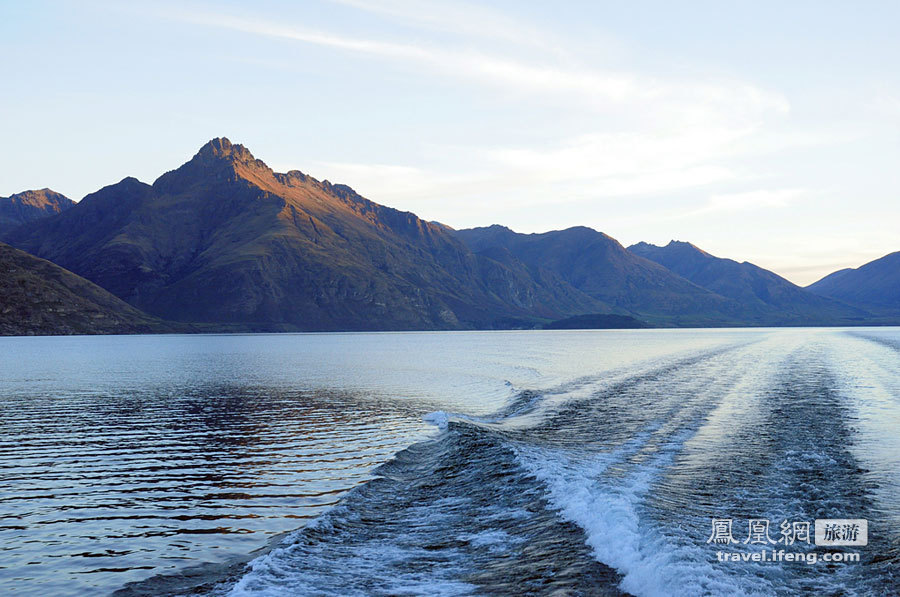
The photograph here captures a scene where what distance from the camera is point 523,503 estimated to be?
21.2 metres

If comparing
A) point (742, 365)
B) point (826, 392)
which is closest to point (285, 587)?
point (826, 392)

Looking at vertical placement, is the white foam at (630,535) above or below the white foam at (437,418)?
above

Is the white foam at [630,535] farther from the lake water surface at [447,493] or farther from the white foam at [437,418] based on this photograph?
the white foam at [437,418]

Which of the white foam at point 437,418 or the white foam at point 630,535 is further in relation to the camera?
the white foam at point 437,418

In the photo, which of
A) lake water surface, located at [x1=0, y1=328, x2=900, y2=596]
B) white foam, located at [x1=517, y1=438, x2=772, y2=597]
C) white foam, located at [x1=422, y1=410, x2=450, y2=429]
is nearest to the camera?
white foam, located at [x1=517, y1=438, x2=772, y2=597]


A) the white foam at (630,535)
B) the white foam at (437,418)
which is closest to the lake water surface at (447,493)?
the white foam at (630,535)

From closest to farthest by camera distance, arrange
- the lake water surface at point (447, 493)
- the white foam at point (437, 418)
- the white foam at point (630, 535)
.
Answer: the white foam at point (630, 535) → the lake water surface at point (447, 493) → the white foam at point (437, 418)

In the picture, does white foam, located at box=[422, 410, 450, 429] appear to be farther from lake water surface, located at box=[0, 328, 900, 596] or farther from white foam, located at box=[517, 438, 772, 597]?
white foam, located at box=[517, 438, 772, 597]

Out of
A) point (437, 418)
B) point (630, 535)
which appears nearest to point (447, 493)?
point (630, 535)

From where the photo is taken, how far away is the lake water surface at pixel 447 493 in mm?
14812

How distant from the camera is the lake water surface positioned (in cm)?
1481

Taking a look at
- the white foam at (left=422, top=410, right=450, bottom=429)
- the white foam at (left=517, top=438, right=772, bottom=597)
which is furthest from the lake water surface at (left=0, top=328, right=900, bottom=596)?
the white foam at (left=422, top=410, right=450, bottom=429)

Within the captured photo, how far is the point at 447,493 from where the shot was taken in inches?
937

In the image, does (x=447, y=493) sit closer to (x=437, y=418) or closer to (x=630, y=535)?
(x=630, y=535)
